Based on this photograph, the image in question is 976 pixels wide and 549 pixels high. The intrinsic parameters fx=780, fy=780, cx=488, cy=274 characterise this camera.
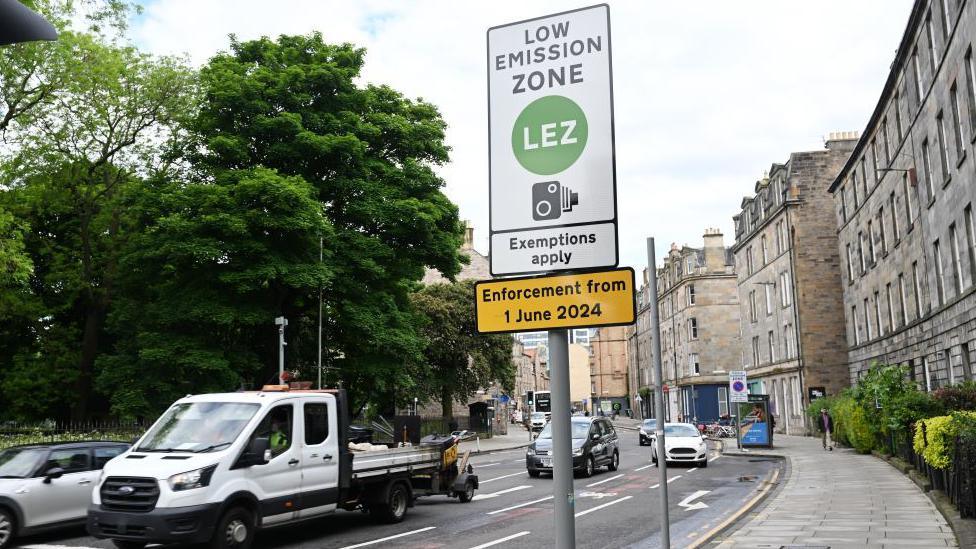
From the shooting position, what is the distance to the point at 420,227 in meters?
28.3

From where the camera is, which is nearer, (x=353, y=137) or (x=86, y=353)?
(x=353, y=137)

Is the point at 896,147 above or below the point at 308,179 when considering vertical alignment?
above

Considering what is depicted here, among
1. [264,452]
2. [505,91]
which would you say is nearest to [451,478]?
[264,452]

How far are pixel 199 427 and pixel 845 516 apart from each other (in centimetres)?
1107

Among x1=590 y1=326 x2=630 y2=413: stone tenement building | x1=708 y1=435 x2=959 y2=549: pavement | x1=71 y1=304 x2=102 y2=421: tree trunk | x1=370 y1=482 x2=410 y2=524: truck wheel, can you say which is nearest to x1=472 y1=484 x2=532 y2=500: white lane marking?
x1=370 y1=482 x2=410 y2=524: truck wheel

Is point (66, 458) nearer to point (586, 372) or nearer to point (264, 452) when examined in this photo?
point (264, 452)

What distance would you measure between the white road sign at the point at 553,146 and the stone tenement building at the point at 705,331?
242 feet

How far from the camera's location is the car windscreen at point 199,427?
1170cm

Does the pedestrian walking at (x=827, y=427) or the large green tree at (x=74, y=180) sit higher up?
the large green tree at (x=74, y=180)

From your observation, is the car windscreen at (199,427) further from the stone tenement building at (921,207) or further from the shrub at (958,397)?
the stone tenement building at (921,207)

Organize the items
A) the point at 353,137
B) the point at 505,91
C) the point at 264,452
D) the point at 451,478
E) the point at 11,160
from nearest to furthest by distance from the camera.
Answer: the point at 505,91 < the point at 264,452 < the point at 451,478 < the point at 353,137 < the point at 11,160

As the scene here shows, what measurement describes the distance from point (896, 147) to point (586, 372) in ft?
428

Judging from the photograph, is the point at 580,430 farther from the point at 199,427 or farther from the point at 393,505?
the point at 199,427

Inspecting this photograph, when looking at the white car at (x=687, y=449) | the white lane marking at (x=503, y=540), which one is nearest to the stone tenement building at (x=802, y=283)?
the white car at (x=687, y=449)
